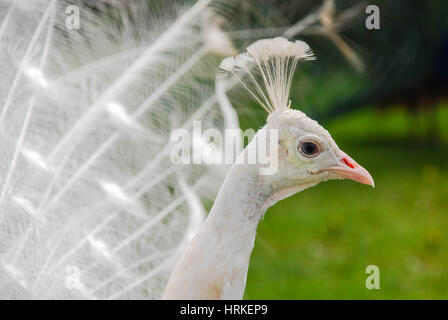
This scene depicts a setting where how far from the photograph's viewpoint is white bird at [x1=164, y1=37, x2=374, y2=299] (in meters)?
1.15

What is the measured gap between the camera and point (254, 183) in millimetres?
1163

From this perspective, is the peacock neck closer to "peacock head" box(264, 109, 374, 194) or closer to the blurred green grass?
"peacock head" box(264, 109, 374, 194)

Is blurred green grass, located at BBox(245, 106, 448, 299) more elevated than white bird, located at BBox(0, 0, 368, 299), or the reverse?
blurred green grass, located at BBox(245, 106, 448, 299)

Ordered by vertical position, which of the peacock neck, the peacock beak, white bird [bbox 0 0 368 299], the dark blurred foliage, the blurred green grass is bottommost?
the peacock neck

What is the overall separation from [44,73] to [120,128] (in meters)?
0.23

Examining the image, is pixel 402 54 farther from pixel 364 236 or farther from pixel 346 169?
pixel 346 169

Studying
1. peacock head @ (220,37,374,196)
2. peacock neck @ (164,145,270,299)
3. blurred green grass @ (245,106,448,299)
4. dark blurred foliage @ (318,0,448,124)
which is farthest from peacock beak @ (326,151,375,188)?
dark blurred foliage @ (318,0,448,124)

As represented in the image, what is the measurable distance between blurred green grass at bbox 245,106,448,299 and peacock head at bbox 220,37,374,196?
4.45 feet

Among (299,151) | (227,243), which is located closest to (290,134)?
(299,151)

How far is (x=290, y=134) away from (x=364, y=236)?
276 cm

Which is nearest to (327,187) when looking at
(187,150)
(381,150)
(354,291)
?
(381,150)

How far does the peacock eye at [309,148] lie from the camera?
1.18 m

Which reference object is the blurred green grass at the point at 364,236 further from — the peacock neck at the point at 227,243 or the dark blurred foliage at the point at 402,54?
the peacock neck at the point at 227,243
